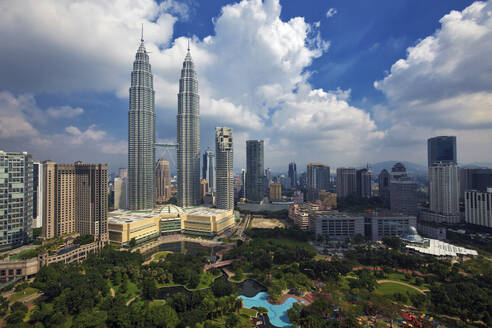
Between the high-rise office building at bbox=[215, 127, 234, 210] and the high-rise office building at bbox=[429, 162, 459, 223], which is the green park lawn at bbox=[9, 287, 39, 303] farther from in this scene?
the high-rise office building at bbox=[429, 162, 459, 223]

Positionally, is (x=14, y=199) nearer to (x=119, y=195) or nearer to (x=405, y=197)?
(x=119, y=195)

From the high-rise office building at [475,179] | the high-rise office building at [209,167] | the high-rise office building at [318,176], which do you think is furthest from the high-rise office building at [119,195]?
the high-rise office building at [475,179]

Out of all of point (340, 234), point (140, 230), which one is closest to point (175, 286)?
point (140, 230)

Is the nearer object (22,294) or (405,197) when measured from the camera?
(22,294)

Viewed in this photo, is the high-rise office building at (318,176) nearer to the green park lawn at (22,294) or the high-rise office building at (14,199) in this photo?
the high-rise office building at (14,199)

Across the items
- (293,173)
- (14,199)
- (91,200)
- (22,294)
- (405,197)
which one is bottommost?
(22,294)

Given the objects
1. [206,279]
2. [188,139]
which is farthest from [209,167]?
[206,279]

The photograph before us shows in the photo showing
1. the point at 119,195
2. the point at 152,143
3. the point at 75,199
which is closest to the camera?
the point at 75,199
